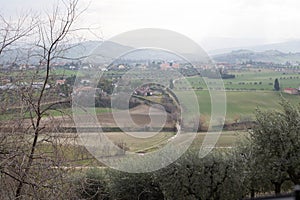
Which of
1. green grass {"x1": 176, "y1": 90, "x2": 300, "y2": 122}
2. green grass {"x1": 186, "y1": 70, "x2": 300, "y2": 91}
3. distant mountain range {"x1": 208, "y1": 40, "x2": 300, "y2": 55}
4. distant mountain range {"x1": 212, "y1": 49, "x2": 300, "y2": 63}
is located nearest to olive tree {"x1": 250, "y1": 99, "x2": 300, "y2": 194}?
green grass {"x1": 176, "y1": 90, "x2": 300, "y2": 122}

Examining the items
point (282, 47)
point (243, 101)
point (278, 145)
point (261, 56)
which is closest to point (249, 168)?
point (278, 145)

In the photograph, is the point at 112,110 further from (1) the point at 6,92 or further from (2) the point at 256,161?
(2) the point at 256,161

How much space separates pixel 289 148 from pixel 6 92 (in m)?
8.74

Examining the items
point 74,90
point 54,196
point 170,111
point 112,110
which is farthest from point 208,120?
point 54,196

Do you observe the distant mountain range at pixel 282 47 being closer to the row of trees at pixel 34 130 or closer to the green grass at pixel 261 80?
the green grass at pixel 261 80

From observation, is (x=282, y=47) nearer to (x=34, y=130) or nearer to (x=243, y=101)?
(x=243, y=101)

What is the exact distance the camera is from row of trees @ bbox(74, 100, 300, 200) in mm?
11562

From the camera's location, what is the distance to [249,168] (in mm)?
12156

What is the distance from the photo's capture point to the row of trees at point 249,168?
1156 centimetres

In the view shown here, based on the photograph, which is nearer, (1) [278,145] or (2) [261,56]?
(1) [278,145]

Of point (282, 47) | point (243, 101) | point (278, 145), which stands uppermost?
point (282, 47)

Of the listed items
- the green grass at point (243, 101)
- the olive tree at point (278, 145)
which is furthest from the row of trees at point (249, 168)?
the green grass at point (243, 101)

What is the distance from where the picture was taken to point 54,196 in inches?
181

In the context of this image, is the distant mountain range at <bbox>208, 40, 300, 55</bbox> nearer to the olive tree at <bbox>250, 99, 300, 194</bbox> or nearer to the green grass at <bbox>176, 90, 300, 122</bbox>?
the green grass at <bbox>176, 90, 300, 122</bbox>
